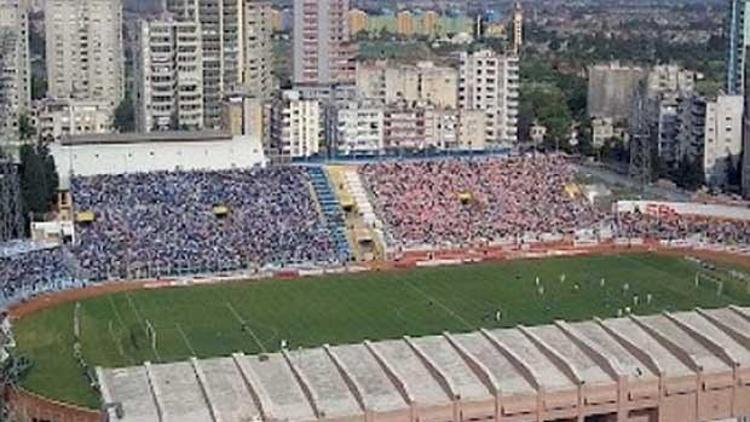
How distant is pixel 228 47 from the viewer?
7750cm

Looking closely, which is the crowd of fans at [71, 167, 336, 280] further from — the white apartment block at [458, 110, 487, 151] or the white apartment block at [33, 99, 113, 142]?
the white apartment block at [33, 99, 113, 142]

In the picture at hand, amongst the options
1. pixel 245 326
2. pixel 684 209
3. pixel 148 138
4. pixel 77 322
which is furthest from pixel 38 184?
pixel 684 209

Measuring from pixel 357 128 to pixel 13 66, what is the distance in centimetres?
2320

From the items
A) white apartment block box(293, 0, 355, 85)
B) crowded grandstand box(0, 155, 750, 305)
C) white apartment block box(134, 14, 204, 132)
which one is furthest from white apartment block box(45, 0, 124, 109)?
crowded grandstand box(0, 155, 750, 305)

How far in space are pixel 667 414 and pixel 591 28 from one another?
162625 millimetres

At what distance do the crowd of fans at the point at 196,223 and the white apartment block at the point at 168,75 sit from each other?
53.5 ft

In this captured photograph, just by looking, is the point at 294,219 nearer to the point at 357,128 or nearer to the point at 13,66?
the point at 357,128

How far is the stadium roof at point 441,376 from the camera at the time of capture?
23312 mm

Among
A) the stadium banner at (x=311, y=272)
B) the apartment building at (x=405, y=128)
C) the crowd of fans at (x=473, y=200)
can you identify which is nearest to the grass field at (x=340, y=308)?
the stadium banner at (x=311, y=272)

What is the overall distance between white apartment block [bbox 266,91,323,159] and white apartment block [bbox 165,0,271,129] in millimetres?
9583

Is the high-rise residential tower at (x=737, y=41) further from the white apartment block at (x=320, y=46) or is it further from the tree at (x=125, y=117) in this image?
the tree at (x=125, y=117)

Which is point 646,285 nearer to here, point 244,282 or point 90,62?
point 244,282

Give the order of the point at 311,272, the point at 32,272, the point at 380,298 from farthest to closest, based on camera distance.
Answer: the point at 311,272 → the point at 32,272 → the point at 380,298

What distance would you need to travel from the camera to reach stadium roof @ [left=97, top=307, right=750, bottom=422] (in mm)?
23312
